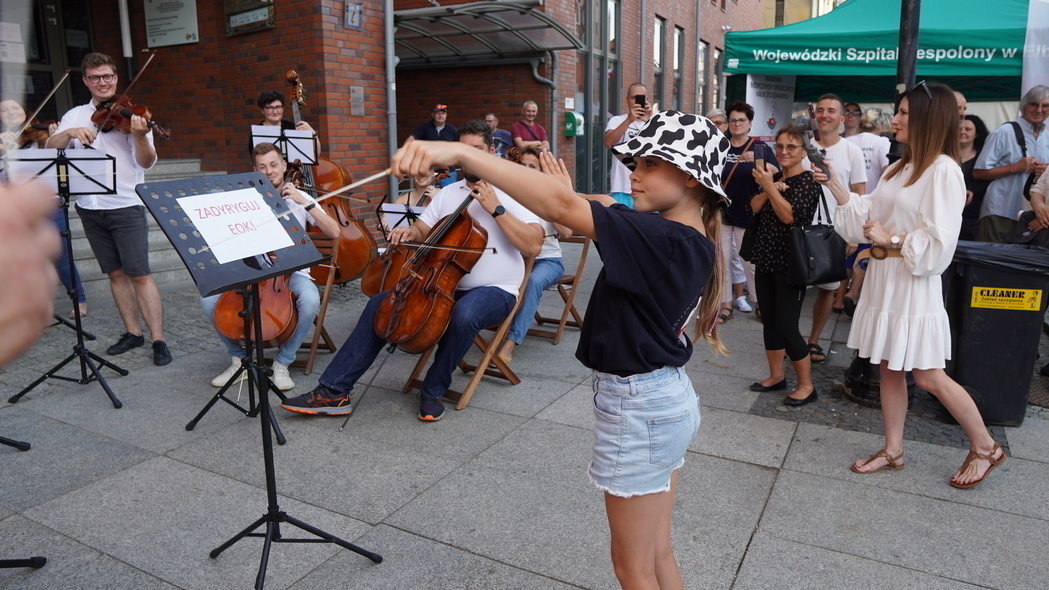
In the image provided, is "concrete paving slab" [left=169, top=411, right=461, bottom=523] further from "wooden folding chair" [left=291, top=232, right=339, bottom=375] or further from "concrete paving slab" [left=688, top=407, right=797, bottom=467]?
"concrete paving slab" [left=688, top=407, right=797, bottom=467]

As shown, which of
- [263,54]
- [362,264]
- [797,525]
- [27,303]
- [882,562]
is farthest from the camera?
[263,54]

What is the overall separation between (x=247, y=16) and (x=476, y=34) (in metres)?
3.38

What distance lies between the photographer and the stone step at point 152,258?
7090 millimetres

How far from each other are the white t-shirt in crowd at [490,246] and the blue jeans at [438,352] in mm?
185

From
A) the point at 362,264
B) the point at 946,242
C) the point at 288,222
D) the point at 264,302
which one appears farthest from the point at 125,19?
the point at 946,242

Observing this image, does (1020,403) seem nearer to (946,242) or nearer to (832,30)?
(946,242)

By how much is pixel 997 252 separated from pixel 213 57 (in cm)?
838

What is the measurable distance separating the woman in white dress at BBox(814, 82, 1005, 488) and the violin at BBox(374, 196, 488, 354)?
2086mm

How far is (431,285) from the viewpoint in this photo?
4.18 meters

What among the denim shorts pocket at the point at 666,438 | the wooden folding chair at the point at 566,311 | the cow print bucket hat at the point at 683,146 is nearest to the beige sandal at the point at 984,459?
the denim shorts pocket at the point at 666,438

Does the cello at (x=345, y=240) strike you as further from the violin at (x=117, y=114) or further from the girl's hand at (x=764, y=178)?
the girl's hand at (x=764, y=178)

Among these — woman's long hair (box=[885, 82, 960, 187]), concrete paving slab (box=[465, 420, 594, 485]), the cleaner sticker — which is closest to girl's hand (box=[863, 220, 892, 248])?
woman's long hair (box=[885, 82, 960, 187])

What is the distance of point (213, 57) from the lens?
8.94m

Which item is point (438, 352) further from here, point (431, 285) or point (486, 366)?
point (431, 285)
